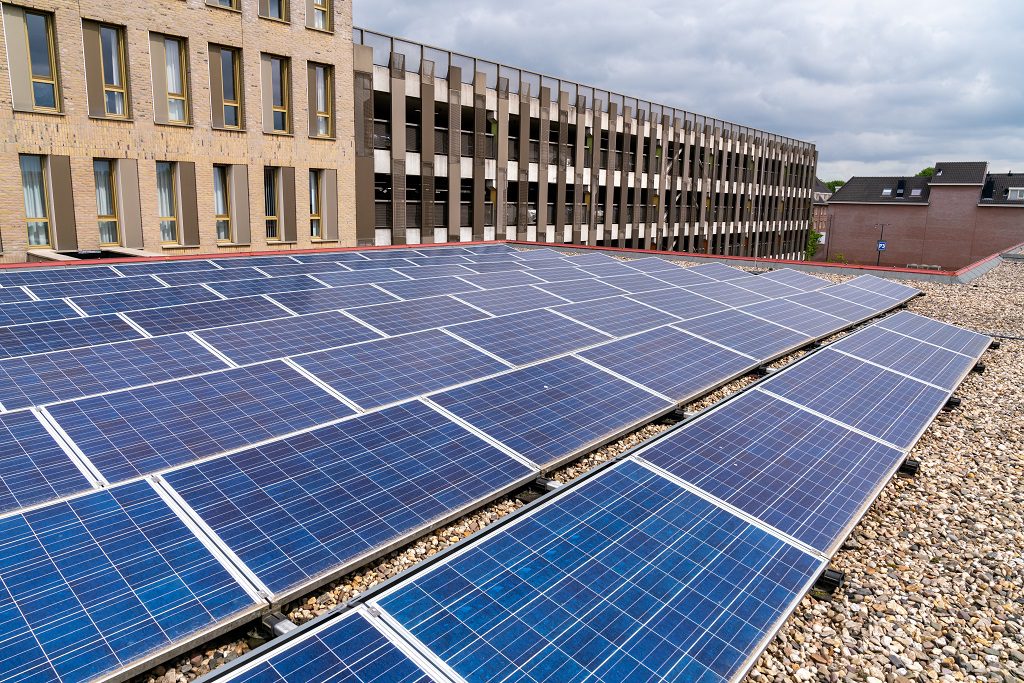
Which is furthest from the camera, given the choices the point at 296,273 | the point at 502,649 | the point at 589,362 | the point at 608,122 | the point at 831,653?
the point at 608,122

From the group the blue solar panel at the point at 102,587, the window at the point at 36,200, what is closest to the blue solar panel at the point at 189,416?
the blue solar panel at the point at 102,587

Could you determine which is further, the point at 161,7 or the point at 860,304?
the point at 161,7

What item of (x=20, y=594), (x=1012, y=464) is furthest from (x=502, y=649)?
(x=1012, y=464)

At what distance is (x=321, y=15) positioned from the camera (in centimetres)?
3472

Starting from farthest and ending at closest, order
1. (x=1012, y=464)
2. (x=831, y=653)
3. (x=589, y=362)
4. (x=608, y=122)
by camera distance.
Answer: (x=608, y=122) → (x=589, y=362) → (x=1012, y=464) → (x=831, y=653)

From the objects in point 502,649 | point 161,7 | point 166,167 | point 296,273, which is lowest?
point 502,649

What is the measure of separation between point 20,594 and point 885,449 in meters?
10.0

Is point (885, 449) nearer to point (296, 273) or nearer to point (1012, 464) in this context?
point (1012, 464)

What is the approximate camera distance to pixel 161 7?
93.2ft

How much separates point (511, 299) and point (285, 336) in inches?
231

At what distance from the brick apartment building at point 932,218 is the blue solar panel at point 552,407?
302 ft

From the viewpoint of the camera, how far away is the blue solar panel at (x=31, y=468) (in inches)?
244

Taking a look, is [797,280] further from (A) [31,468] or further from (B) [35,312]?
(A) [31,468]

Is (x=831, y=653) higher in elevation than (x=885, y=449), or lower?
lower
